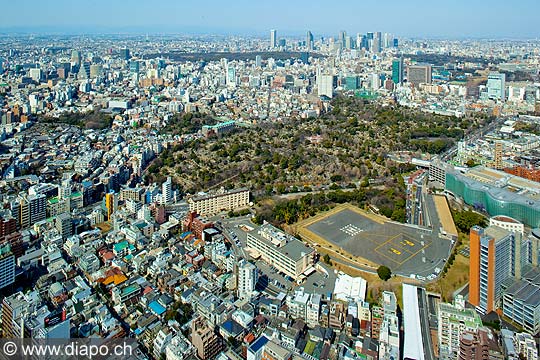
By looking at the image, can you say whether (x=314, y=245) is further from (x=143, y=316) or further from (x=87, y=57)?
(x=87, y=57)

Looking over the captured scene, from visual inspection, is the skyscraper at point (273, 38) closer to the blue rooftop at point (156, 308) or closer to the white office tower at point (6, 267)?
the white office tower at point (6, 267)

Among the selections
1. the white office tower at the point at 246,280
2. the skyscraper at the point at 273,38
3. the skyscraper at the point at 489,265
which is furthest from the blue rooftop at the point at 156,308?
the skyscraper at the point at 273,38

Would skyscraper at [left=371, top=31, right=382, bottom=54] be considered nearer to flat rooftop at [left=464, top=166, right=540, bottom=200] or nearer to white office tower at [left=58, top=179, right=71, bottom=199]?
flat rooftop at [left=464, top=166, right=540, bottom=200]

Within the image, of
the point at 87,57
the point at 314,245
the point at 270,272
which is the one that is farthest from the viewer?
the point at 87,57

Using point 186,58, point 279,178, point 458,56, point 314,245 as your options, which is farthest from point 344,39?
point 314,245

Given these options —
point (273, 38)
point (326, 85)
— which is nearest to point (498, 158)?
point (326, 85)

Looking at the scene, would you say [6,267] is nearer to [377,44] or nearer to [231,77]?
[231,77]

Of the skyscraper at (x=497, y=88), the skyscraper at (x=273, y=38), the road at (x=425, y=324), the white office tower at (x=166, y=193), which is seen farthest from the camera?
the skyscraper at (x=273, y=38)
